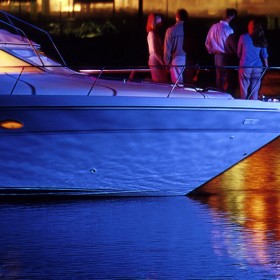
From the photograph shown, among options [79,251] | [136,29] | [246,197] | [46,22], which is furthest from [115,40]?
[79,251]

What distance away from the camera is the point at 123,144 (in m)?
11.1

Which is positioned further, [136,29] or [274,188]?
[136,29]

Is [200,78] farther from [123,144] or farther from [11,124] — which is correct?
[11,124]

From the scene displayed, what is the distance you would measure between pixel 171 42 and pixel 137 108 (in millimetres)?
3737

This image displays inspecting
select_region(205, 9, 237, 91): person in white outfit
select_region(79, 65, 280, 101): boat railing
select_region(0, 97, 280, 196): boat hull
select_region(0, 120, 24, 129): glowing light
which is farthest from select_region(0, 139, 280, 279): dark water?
select_region(205, 9, 237, 91): person in white outfit

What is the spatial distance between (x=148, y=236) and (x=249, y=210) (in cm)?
165

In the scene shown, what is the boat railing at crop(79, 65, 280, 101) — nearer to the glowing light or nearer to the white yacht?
the white yacht

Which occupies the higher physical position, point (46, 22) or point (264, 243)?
point (264, 243)

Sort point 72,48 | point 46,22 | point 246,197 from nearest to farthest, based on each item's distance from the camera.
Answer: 1. point 246,197
2. point 72,48
3. point 46,22

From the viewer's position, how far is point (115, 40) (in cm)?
4391

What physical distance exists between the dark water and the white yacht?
0.23 metres

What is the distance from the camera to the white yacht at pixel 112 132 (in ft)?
35.6

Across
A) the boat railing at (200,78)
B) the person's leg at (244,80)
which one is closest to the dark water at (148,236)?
the boat railing at (200,78)

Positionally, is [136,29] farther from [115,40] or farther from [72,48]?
[72,48]
